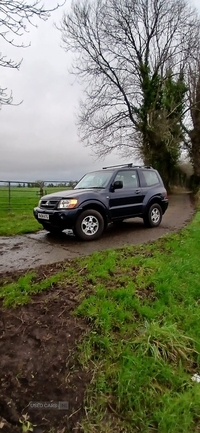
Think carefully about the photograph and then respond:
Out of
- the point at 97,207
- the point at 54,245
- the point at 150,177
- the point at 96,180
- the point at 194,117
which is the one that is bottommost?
the point at 54,245

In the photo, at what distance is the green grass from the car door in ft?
7.37

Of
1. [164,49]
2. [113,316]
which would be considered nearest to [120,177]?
[113,316]

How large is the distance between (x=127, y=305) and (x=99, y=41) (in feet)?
71.2

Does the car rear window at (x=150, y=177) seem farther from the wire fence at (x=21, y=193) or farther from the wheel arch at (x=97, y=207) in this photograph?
the wire fence at (x=21, y=193)

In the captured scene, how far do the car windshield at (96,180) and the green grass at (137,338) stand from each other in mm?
2682

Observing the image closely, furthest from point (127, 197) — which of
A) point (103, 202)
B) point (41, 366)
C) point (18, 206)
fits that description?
point (18, 206)

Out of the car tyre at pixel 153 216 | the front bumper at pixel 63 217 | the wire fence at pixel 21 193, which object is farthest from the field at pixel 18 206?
the car tyre at pixel 153 216

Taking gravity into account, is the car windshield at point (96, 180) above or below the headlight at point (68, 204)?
above

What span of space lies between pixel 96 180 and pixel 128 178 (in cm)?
89

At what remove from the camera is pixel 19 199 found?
12805 mm

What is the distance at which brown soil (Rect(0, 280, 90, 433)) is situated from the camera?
7.24 feet

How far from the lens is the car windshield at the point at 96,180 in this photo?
714 centimetres

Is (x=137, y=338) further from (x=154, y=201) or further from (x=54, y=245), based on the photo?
(x=154, y=201)

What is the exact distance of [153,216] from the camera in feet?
27.0
